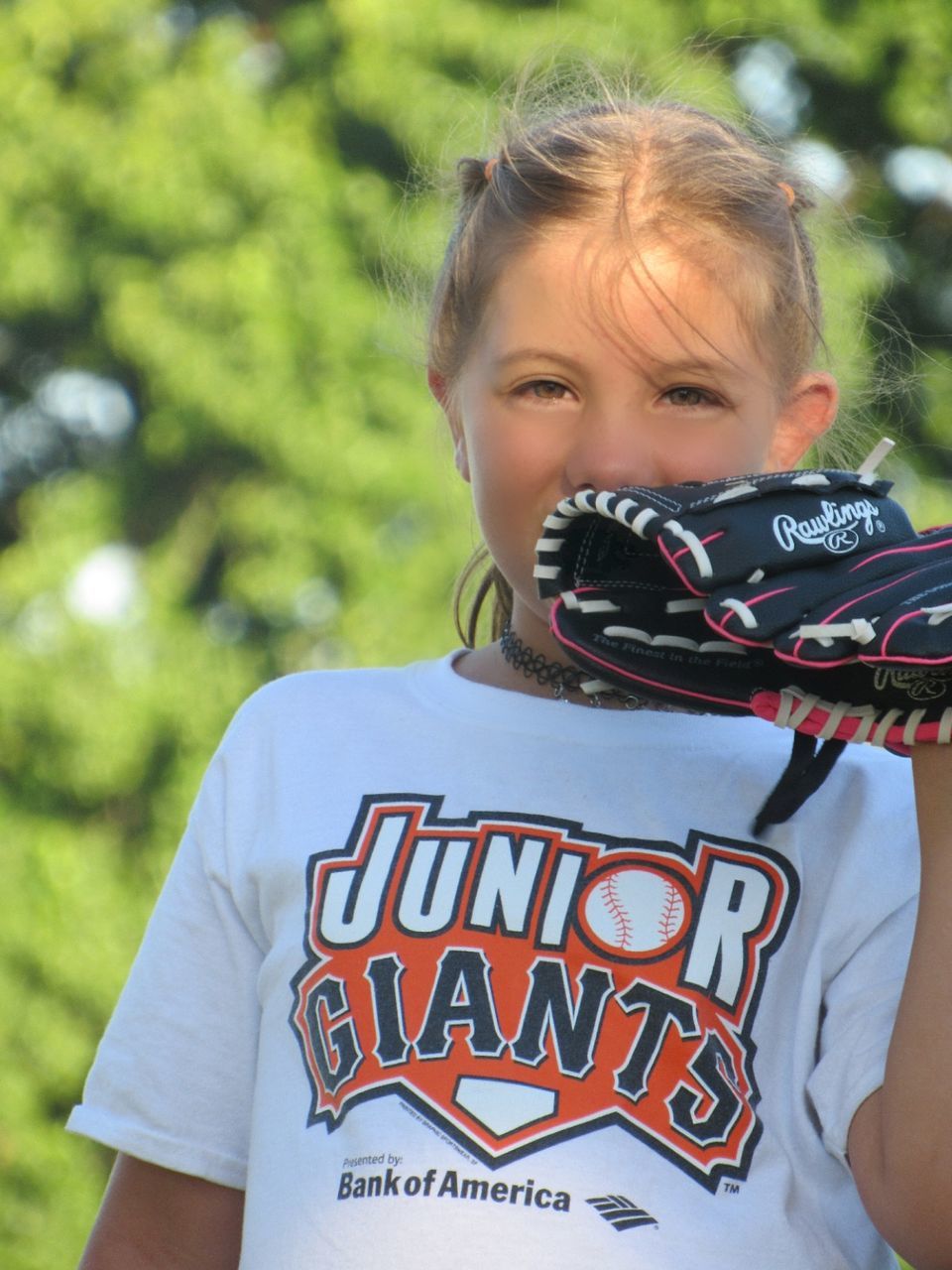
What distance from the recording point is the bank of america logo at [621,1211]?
1296 millimetres

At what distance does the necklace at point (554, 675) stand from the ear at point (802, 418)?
29 cm

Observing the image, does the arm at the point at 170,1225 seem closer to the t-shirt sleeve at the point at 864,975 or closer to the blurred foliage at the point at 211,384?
the t-shirt sleeve at the point at 864,975

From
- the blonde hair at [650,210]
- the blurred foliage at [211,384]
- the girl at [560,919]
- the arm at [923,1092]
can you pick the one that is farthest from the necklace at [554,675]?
the blurred foliage at [211,384]

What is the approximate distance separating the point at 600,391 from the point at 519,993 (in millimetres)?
556

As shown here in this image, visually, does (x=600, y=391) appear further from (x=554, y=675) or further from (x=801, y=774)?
(x=801, y=774)

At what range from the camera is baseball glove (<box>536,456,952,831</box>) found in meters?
1.19

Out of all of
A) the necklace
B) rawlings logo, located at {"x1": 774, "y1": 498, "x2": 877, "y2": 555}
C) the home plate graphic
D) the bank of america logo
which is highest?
rawlings logo, located at {"x1": 774, "y1": 498, "x2": 877, "y2": 555}

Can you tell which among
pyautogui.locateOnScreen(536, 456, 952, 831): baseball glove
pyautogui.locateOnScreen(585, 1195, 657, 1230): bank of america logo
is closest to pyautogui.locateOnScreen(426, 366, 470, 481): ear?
pyautogui.locateOnScreen(536, 456, 952, 831): baseball glove

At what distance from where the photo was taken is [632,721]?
1.57 m

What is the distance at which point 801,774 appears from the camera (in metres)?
1.40

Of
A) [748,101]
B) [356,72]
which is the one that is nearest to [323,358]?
[356,72]

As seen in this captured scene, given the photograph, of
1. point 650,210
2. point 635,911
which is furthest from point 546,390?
point 635,911

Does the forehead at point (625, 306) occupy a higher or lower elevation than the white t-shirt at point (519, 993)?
higher

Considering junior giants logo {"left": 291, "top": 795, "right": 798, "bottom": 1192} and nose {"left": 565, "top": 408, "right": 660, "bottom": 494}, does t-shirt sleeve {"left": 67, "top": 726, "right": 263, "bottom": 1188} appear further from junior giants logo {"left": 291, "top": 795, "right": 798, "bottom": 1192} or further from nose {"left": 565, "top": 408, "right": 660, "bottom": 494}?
nose {"left": 565, "top": 408, "right": 660, "bottom": 494}
